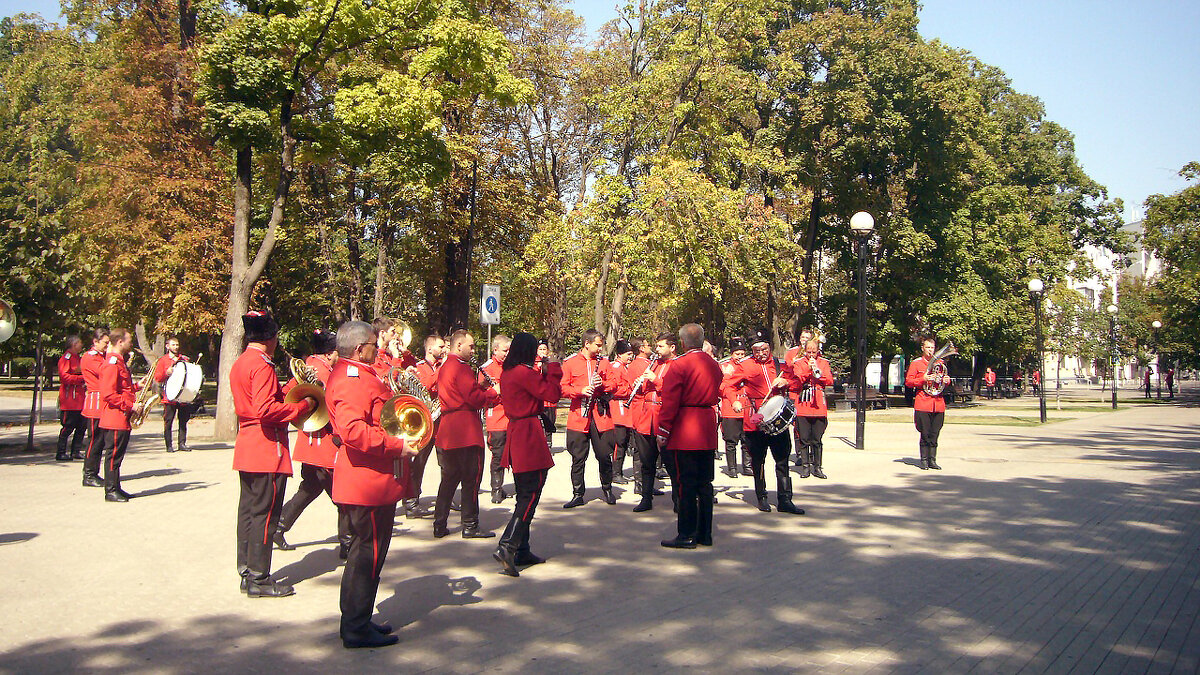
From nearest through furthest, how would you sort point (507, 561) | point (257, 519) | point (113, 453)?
1. point (257, 519)
2. point (507, 561)
3. point (113, 453)

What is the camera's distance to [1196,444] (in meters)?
20.6

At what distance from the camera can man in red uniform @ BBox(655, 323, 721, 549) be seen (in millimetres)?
8641

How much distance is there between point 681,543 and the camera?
342 inches

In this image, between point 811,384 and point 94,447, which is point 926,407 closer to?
point 811,384

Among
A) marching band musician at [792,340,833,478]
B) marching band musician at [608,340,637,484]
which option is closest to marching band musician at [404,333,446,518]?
marching band musician at [608,340,637,484]

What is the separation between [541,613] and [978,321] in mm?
35013

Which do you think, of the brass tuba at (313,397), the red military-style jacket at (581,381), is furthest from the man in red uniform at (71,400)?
the brass tuba at (313,397)

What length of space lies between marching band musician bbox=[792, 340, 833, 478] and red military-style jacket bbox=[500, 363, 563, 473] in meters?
6.08

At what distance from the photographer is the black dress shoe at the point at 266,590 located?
267 inches

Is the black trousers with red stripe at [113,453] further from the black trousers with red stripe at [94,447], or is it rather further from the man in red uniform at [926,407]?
the man in red uniform at [926,407]

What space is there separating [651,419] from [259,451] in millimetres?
5215

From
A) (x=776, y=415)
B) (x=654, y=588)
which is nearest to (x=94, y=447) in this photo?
(x=654, y=588)

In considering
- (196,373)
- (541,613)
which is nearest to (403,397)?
(541,613)

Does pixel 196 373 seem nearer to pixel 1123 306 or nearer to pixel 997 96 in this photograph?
pixel 997 96
